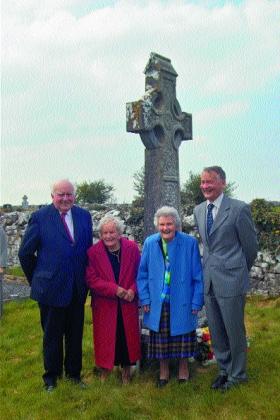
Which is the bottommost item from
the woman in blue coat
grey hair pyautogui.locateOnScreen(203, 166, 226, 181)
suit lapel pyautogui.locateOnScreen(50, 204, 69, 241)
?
the woman in blue coat

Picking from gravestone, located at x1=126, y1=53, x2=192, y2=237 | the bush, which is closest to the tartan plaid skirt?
gravestone, located at x1=126, y1=53, x2=192, y2=237

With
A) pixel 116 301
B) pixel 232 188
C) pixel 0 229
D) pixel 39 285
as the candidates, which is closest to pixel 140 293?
pixel 116 301

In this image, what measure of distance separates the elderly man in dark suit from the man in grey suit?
1275mm

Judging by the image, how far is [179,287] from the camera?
197 inches

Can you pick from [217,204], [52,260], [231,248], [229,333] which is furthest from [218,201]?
[52,260]

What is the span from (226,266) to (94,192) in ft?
122

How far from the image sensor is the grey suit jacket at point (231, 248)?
4.76 meters

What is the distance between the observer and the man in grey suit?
15.6 ft

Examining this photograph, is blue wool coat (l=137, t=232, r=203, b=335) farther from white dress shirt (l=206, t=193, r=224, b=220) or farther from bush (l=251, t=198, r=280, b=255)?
bush (l=251, t=198, r=280, b=255)

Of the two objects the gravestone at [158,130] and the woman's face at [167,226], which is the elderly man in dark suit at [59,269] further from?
the gravestone at [158,130]

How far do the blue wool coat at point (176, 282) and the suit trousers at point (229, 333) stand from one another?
168 mm

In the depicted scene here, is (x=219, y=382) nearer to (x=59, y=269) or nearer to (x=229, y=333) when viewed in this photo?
(x=229, y=333)

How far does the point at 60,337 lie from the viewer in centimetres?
517

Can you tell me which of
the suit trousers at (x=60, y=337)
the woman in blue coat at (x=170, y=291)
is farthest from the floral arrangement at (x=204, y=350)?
the suit trousers at (x=60, y=337)
